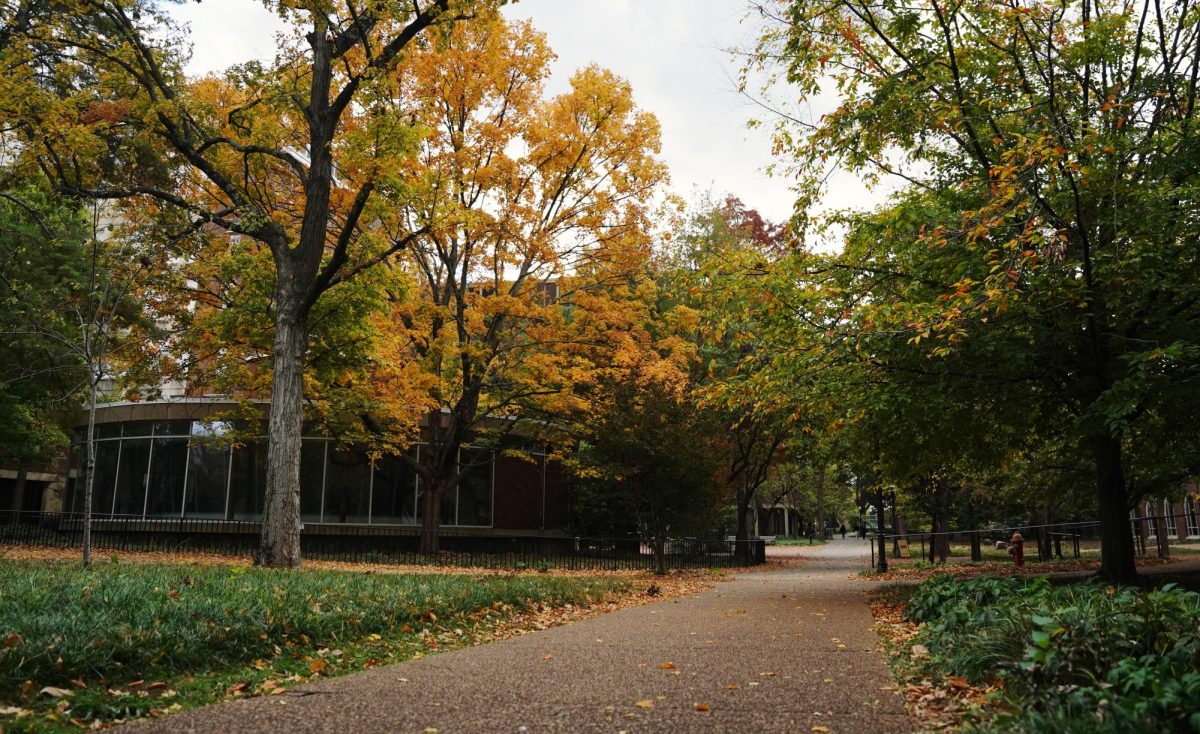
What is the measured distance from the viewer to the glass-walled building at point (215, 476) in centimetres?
2406

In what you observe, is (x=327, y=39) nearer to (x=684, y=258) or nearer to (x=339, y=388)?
(x=339, y=388)

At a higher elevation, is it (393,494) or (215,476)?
(215,476)

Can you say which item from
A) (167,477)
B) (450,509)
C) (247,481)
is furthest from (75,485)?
(450,509)

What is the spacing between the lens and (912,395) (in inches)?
412

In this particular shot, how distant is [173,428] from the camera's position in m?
24.6

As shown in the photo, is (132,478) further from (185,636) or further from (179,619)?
(185,636)

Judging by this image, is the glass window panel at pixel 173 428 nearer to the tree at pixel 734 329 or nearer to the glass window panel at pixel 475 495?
the glass window panel at pixel 475 495

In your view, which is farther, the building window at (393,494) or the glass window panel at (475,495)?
the glass window panel at (475,495)

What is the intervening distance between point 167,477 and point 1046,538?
1075 inches

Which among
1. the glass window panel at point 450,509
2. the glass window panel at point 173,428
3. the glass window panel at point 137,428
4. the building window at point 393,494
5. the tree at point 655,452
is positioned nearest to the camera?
the tree at point 655,452

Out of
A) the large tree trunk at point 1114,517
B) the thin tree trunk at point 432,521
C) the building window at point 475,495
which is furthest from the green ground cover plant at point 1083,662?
the building window at point 475,495

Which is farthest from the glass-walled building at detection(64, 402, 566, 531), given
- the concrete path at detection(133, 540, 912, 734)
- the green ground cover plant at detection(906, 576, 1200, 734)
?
the green ground cover plant at detection(906, 576, 1200, 734)

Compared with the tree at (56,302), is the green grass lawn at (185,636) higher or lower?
lower

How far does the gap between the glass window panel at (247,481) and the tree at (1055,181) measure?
19835 mm
